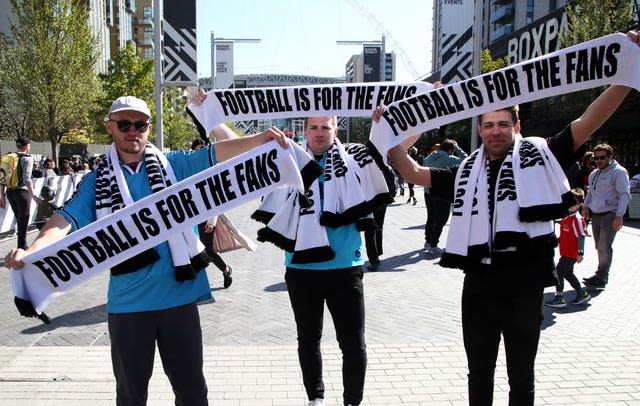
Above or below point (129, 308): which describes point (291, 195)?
above

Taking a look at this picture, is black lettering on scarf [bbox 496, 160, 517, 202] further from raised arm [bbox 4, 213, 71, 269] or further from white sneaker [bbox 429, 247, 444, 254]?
white sneaker [bbox 429, 247, 444, 254]

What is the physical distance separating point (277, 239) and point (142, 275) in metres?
0.92

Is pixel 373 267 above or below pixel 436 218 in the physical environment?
below

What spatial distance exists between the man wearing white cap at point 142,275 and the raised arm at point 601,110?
64.7 inches

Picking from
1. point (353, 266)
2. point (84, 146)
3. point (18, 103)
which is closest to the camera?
point (353, 266)

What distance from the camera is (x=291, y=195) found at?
346 centimetres

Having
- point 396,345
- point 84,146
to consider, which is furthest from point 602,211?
point 84,146

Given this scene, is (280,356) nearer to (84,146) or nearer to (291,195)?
(291,195)

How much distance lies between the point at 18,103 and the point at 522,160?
110 ft

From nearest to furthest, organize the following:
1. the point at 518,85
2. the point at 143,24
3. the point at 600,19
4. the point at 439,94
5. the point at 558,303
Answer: the point at 518,85 → the point at 439,94 → the point at 558,303 → the point at 600,19 → the point at 143,24

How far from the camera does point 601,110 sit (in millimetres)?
2783

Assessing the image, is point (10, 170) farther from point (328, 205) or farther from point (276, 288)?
point (328, 205)

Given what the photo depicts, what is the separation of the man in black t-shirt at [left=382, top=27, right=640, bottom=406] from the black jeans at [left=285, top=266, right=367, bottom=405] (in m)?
0.65

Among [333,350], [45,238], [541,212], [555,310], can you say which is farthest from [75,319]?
[555,310]
